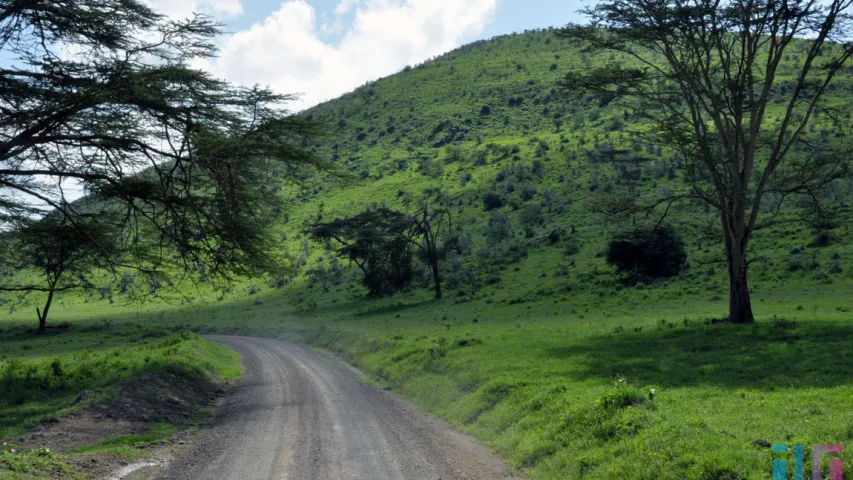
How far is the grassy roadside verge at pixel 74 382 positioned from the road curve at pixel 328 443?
1650 millimetres

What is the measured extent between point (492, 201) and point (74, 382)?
5659 centimetres

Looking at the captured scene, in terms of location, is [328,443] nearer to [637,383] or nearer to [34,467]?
[34,467]

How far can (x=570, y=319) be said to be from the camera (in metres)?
31.4

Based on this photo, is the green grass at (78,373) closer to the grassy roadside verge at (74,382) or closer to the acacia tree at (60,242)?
the grassy roadside verge at (74,382)

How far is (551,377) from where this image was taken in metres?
15.7

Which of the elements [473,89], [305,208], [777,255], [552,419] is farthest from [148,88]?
[473,89]

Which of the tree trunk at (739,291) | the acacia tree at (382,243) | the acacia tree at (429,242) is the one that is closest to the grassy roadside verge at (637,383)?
the tree trunk at (739,291)

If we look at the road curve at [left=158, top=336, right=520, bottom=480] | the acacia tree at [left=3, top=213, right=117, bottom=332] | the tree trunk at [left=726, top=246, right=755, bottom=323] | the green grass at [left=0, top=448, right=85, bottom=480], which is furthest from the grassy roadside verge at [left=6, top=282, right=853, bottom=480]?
the acacia tree at [left=3, top=213, right=117, bottom=332]

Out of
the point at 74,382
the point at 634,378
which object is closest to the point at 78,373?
the point at 74,382

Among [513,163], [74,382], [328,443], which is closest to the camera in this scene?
[328,443]

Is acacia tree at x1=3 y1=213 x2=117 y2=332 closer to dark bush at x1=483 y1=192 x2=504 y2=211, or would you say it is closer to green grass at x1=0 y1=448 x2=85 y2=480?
green grass at x1=0 y1=448 x2=85 y2=480

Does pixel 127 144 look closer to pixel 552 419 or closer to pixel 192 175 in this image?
pixel 192 175

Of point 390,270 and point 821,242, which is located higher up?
point 390,270

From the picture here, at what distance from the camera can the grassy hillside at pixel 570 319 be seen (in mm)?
10195
